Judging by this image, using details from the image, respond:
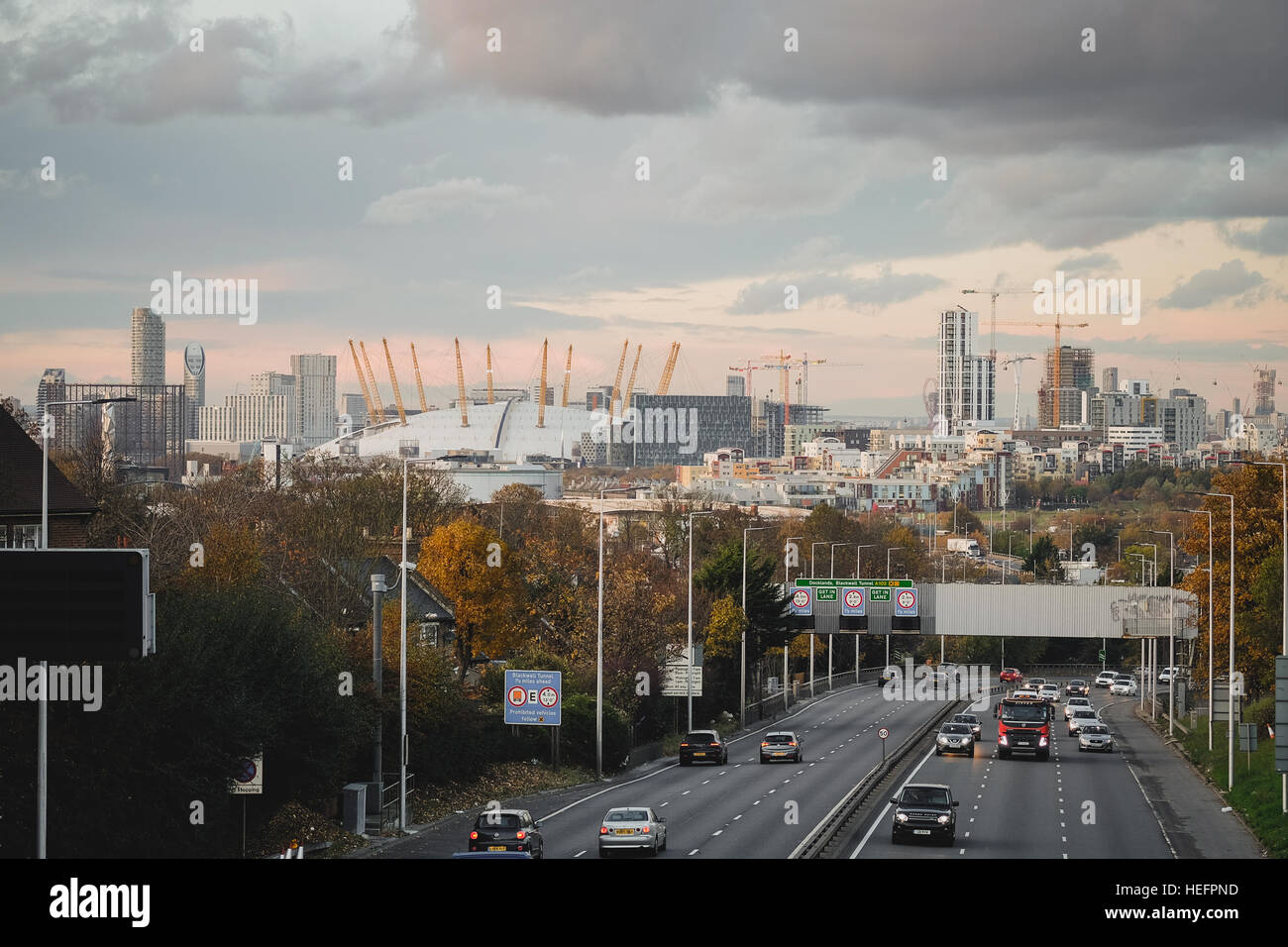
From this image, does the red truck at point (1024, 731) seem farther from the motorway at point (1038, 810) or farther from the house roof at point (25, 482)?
the house roof at point (25, 482)

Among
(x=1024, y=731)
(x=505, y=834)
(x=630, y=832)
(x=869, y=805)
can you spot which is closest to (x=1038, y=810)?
(x=869, y=805)

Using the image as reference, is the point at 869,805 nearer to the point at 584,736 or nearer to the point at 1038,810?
the point at 1038,810

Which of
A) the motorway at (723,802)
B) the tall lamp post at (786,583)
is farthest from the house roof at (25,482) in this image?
the tall lamp post at (786,583)

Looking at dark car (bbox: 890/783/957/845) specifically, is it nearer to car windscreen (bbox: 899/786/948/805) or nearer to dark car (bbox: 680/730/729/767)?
car windscreen (bbox: 899/786/948/805)

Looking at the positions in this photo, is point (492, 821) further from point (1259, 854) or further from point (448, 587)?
point (448, 587)

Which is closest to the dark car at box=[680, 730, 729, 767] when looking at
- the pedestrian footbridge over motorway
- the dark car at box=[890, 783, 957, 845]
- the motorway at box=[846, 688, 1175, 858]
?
the motorway at box=[846, 688, 1175, 858]
